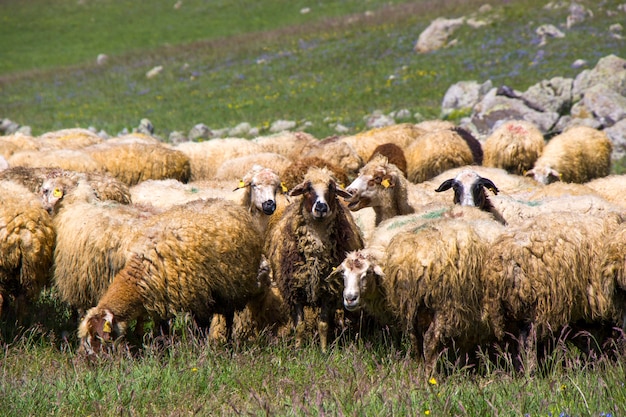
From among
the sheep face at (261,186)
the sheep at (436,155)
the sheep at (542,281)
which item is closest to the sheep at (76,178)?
the sheep face at (261,186)

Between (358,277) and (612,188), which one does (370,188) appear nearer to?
(358,277)

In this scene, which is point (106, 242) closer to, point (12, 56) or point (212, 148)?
point (212, 148)

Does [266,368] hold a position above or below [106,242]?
below

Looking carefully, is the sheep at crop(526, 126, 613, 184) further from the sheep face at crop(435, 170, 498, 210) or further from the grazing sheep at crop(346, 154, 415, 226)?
the grazing sheep at crop(346, 154, 415, 226)

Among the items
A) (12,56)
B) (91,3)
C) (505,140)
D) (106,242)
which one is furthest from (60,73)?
(106,242)

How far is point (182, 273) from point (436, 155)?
6.81 m

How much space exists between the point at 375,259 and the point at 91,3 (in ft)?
178

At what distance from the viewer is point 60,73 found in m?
40.9

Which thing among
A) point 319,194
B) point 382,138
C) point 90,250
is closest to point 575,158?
point 382,138

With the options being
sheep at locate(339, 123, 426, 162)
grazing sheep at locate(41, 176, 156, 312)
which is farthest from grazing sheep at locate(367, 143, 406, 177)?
grazing sheep at locate(41, 176, 156, 312)

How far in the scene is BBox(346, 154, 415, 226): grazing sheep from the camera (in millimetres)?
9352

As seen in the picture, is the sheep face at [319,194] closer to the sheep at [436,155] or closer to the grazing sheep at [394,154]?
the grazing sheep at [394,154]

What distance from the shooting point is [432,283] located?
6688 mm

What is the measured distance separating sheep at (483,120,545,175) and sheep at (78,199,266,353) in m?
7.12
